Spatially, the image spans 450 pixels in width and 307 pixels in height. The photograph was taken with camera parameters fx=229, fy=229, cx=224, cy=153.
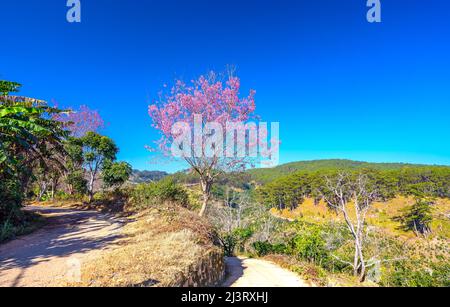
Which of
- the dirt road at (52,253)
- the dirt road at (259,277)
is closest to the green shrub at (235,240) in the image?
the dirt road at (259,277)

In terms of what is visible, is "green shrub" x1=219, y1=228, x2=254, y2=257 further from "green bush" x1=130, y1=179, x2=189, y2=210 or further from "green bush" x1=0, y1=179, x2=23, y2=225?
"green bush" x1=0, y1=179, x2=23, y2=225

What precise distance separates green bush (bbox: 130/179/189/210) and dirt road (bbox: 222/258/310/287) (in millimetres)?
4832

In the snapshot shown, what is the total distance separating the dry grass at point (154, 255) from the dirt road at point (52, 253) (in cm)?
43

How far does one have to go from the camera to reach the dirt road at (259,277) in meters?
7.09

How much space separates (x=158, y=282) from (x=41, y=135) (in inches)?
361

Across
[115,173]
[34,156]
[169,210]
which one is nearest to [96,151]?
[115,173]

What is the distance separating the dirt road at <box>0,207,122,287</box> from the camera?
164 inches

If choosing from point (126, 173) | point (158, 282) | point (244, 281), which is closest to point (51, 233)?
point (158, 282)

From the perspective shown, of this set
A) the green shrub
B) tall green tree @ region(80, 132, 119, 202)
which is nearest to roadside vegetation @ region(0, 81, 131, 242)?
tall green tree @ region(80, 132, 119, 202)

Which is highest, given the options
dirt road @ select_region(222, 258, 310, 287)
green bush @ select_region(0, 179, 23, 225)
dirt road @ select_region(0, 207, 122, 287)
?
green bush @ select_region(0, 179, 23, 225)

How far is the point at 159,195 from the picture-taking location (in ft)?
40.7

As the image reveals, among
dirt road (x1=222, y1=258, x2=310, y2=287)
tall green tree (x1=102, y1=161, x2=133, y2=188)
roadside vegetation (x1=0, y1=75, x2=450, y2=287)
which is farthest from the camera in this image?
tall green tree (x1=102, y1=161, x2=133, y2=188)

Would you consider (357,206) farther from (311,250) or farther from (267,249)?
(267,249)

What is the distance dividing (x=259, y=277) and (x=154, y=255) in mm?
4146
